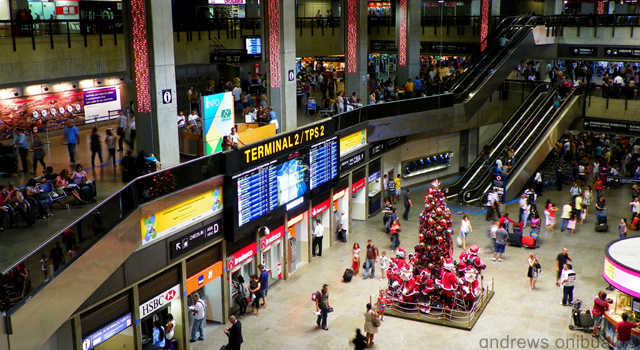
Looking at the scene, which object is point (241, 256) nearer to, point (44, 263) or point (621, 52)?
point (44, 263)

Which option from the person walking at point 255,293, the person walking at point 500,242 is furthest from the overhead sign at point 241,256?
the person walking at point 500,242

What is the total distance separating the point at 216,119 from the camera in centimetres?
1688

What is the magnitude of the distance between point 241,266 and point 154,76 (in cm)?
546

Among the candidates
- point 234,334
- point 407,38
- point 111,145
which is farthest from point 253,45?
point 234,334

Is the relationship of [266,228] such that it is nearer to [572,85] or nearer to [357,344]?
[357,344]

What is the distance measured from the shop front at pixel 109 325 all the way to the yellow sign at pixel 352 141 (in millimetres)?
10614

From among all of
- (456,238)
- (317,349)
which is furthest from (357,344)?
(456,238)

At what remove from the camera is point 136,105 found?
628 inches

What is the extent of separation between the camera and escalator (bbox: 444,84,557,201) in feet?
91.1

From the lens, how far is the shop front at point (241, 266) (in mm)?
16766

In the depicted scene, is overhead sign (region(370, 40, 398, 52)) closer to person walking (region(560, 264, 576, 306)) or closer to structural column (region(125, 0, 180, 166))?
person walking (region(560, 264, 576, 306))

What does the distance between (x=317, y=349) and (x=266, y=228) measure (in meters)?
3.87

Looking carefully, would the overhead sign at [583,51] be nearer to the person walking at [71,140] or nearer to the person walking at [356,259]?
the person walking at [356,259]

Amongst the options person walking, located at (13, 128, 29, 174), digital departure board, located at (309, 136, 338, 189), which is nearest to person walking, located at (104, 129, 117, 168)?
person walking, located at (13, 128, 29, 174)
